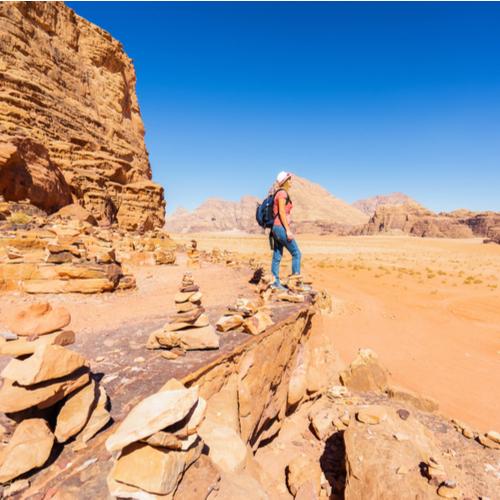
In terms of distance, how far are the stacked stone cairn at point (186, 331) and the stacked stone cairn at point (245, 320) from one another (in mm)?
574

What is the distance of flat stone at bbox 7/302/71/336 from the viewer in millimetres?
2244

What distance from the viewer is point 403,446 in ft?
11.2

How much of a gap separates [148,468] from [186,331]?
203cm

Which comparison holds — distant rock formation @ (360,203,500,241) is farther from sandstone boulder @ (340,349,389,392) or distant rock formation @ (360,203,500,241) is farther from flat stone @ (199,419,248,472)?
flat stone @ (199,419,248,472)

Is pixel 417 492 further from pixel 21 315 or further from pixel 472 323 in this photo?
pixel 472 323

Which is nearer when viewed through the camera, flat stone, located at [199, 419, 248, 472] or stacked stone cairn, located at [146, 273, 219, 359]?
flat stone, located at [199, 419, 248, 472]

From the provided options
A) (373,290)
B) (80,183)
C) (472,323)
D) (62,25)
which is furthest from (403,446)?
(62,25)

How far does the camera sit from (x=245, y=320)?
4324 mm

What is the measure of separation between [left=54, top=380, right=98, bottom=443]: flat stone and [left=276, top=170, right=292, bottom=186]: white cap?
4.81 meters

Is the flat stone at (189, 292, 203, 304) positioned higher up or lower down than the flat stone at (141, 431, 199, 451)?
higher up

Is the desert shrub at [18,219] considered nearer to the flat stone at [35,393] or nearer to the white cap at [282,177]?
the white cap at [282,177]

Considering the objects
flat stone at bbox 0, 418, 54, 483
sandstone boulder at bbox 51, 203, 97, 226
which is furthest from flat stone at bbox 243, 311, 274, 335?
sandstone boulder at bbox 51, 203, 97, 226

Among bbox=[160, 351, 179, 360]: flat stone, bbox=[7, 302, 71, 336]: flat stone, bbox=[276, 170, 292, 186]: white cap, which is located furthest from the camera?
bbox=[276, 170, 292, 186]: white cap

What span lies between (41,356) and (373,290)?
15629 mm
